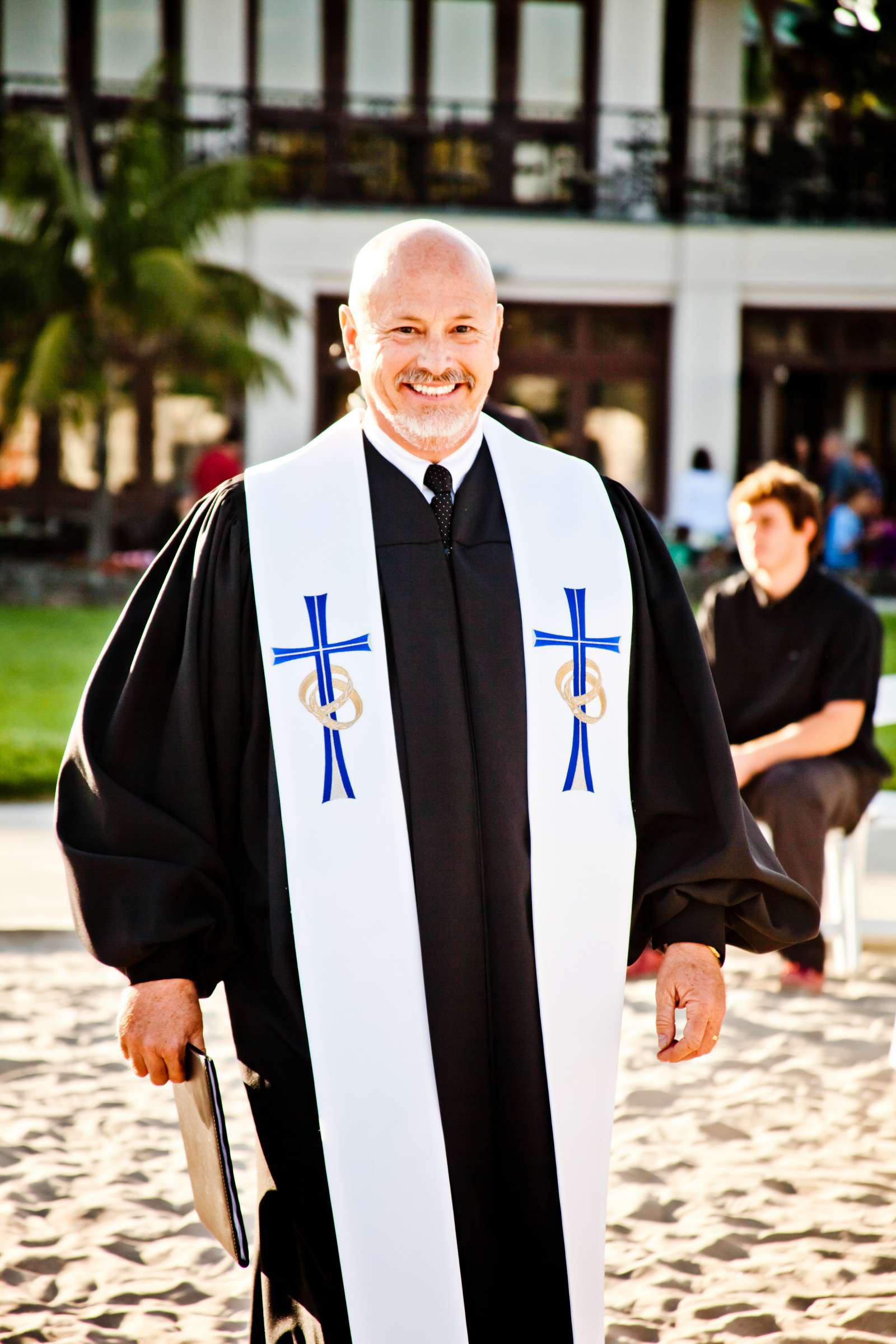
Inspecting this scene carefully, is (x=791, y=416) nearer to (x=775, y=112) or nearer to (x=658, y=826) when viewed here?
(x=775, y=112)

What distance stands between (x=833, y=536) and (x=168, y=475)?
7.68 meters

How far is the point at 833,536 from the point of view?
16.3m

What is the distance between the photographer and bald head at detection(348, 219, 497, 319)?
264cm

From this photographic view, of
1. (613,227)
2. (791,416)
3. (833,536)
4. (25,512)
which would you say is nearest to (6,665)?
(25,512)

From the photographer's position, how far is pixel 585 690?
8.87 ft

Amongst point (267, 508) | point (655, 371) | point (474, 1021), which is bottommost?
point (474, 1021)

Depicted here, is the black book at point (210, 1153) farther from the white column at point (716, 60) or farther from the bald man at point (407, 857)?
the white column at point (716, 60)

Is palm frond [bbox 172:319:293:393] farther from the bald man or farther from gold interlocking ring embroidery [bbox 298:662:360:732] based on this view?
gold interlocking ring embroidery [bbox 298:662:360:732]

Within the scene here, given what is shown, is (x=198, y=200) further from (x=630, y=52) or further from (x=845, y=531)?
(x=845, y=531)

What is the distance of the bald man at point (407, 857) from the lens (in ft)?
8.43

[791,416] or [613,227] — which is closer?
[613,227]

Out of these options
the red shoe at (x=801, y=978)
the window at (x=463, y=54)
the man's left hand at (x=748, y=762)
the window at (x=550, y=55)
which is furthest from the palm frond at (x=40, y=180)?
the red shoe at (x=801, y=978)

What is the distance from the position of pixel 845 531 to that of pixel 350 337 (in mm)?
14104

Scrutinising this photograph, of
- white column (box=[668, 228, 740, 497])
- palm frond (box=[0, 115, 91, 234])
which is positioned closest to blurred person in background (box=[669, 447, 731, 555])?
white column (box=[668, 228, 740, 497])
